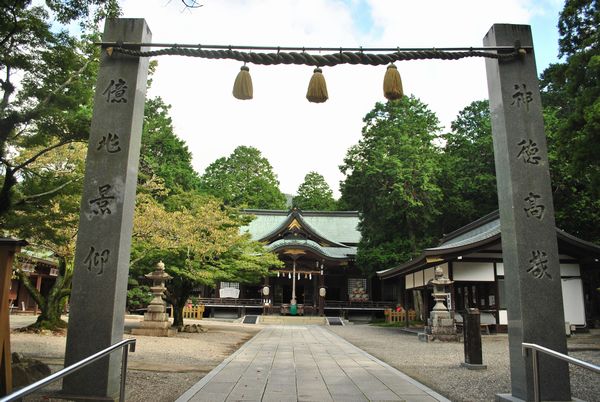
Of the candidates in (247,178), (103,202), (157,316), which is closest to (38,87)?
(103,202)

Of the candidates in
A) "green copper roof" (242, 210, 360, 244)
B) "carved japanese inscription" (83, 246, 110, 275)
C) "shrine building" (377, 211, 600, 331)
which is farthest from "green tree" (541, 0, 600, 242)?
"green copper roof" (242, 210, 360, 244)

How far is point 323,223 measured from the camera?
39.5m

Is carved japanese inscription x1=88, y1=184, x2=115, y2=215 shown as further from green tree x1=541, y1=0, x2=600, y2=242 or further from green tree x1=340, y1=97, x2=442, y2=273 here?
green tree x1=340, y1=97, x2=442, y2=273

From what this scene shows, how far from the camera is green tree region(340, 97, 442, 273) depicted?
24109mm

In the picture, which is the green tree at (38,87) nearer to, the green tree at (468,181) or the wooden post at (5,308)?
the wooden post at (5,308)

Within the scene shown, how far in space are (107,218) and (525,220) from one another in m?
5.00

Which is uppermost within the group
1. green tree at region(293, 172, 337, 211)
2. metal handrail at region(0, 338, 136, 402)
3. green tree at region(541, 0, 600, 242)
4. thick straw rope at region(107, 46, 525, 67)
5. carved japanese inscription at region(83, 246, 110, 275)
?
green tree at region(293, 172, 337, 211)

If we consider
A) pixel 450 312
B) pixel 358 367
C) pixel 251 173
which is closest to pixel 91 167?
pixel 358 367

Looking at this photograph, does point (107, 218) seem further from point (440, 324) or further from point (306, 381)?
point (440, 324)

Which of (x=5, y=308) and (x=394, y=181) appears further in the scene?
(x=394, y=181)

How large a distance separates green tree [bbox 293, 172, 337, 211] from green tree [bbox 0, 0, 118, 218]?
4435cm

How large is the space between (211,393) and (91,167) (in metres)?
3.24

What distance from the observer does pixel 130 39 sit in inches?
216

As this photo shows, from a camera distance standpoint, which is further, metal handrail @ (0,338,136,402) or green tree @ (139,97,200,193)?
green tree @ (139,97,200,193)
